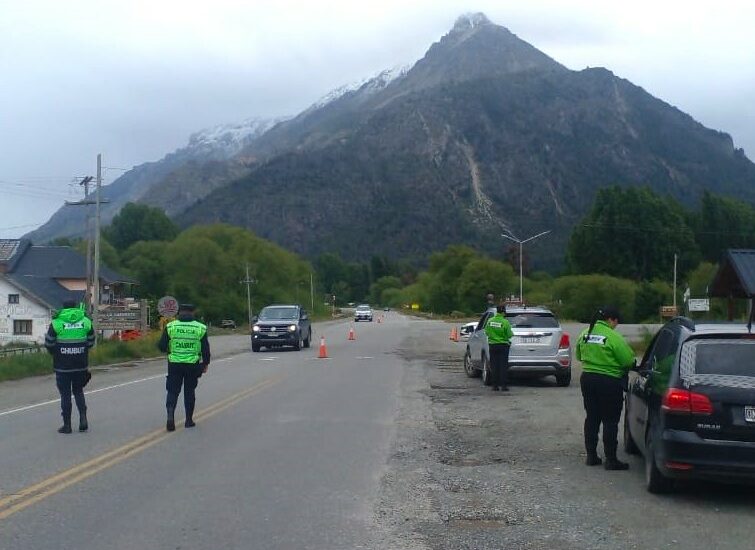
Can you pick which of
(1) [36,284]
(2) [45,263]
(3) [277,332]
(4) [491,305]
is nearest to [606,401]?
(4) [491,305]

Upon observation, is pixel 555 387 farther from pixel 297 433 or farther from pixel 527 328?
pixel 297 433

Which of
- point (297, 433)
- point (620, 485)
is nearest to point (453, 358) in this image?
point (297, 433)

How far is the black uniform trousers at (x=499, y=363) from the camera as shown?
1880 cm

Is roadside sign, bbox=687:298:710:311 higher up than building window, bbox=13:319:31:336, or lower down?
higher up

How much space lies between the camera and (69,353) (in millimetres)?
13094

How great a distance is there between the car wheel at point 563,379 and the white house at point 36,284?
5603 centimetres

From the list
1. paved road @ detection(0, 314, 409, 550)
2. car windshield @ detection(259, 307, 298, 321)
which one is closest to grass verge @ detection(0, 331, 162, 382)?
car windshield @ detection(259, 307, 298, 321)

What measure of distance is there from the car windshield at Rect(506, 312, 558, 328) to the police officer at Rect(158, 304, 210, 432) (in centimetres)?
878

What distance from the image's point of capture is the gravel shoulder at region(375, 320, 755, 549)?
7.43 m

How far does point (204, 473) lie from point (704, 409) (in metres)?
5.03

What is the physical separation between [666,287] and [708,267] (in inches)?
369

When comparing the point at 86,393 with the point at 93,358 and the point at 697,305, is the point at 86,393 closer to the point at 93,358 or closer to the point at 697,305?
the point at 93,358

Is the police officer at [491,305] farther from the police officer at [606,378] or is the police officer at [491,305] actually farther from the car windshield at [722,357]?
the car windshield at [722,357]

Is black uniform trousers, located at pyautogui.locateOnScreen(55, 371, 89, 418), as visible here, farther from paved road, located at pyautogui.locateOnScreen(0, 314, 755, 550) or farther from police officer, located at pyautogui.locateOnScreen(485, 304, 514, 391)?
police officer, located at pyautogui.locateOnScreen(485, 304, 514, 391)
